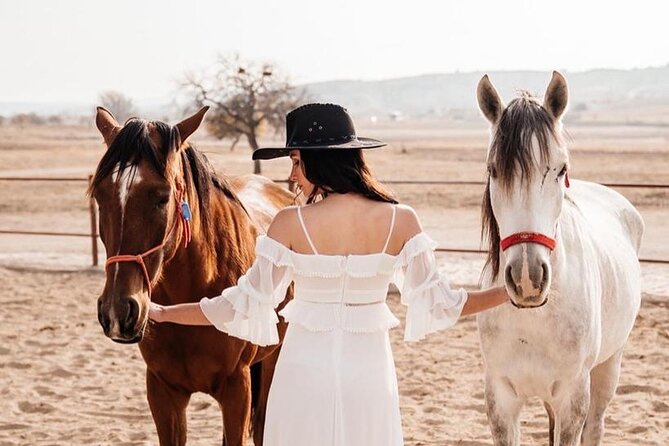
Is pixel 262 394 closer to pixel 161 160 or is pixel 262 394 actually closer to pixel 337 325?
pixel 161 160

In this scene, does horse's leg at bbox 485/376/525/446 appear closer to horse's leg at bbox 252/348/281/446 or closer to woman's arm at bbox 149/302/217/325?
woman's arm at bbox 149/302/217/325

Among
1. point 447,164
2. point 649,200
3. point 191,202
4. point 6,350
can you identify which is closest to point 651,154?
point 447,164

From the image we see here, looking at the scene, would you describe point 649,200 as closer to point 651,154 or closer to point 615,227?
point 615,227

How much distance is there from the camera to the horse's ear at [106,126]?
354cm

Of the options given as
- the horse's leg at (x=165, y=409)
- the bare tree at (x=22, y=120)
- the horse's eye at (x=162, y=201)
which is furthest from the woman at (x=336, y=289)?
the bare tree at (x=22, y=120)

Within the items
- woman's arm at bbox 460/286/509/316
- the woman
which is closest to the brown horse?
the woman

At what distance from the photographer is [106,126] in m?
3.61

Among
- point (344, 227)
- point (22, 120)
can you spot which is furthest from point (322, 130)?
point (22, 120)

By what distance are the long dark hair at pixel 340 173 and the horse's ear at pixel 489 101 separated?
2.73 feet

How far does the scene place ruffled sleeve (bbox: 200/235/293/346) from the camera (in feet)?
8.86

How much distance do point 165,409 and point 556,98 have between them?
205 centimetres

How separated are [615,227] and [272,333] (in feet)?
8.44

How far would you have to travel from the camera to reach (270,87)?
21984mm

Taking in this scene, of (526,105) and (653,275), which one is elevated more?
(526,105)
